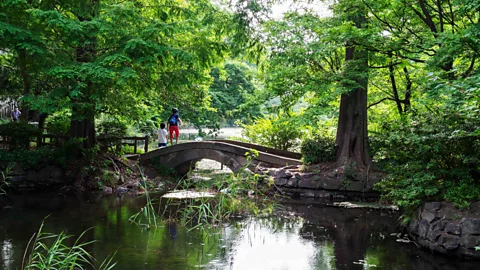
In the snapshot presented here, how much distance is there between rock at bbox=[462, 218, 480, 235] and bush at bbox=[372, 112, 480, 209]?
0.28 meters

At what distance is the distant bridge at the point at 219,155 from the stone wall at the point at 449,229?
599 cm

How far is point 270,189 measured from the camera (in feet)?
43.9

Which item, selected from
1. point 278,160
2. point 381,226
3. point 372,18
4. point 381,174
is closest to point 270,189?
point 278,160

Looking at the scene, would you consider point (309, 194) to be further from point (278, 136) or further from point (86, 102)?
point (86, 102)

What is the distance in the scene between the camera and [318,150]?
13.4 metres

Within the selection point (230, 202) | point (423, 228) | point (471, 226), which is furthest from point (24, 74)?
point (471, 226)

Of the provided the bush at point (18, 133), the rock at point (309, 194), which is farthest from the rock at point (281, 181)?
the bush at point (18, 133)

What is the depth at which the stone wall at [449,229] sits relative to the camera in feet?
24.9

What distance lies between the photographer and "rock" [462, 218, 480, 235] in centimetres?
754

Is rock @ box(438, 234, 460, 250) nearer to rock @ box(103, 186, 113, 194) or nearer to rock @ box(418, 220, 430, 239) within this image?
rock @ box(418, 220, 430, 239)

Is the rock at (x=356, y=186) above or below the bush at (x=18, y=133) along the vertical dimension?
below

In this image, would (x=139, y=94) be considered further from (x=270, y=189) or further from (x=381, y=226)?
(x=381, y=226)

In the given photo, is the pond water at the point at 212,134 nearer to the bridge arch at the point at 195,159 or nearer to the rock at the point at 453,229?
the bridge arch at the point at 195,159

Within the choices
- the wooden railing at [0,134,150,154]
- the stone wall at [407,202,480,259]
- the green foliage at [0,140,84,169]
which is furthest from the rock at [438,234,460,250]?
the wooden railing at [0,134,150,154]
